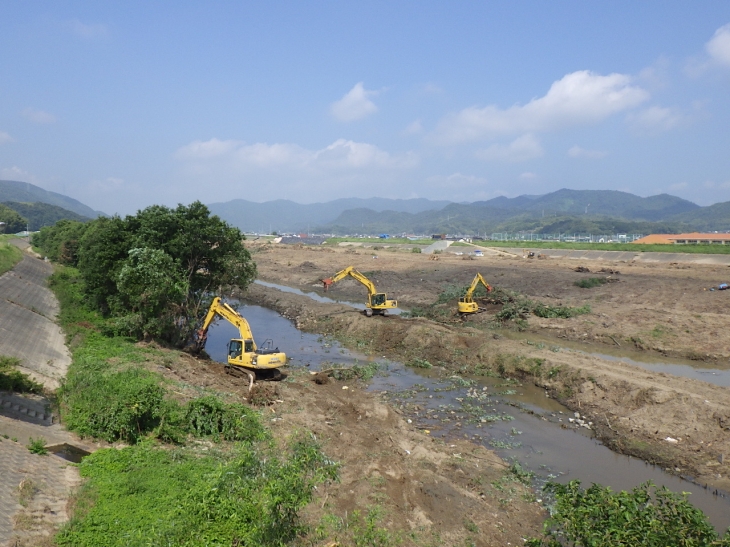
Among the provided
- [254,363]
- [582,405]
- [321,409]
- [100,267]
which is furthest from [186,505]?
[100,267]

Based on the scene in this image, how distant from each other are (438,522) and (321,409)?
27.8 feet

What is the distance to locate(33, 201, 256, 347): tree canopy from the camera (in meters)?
25.9

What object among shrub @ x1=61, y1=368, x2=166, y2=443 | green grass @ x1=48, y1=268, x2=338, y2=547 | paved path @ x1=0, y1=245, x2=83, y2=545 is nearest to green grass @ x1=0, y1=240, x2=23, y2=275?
paved path @ x1=0, y1=245, x2=83, y2=545

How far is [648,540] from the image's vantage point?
7676 mm

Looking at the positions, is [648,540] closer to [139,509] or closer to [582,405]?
[139,509]

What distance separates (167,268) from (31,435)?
41.3 ft

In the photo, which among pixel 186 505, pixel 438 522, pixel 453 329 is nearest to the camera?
pixel 186 505

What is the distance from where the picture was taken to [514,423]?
19.7m

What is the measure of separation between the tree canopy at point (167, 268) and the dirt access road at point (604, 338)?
32.5 ft

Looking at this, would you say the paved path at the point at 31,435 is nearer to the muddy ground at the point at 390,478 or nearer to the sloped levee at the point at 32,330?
the sloped levee at the point at 32,330

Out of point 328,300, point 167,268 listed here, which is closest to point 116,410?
point 167,268

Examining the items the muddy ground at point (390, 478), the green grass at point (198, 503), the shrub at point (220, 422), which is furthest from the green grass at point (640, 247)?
the green grass at point (198, 503)

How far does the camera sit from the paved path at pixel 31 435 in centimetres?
1052

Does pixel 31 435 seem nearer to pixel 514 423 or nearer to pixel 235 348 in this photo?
pixel 235 348
